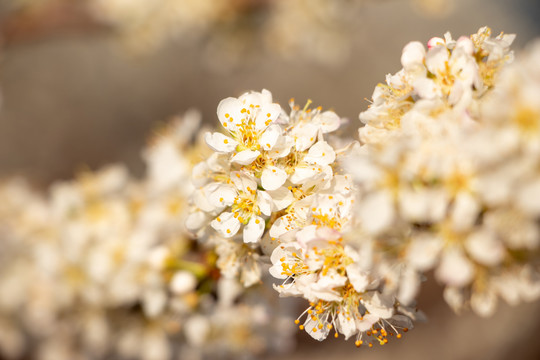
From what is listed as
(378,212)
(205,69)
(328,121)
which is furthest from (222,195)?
(205,69)

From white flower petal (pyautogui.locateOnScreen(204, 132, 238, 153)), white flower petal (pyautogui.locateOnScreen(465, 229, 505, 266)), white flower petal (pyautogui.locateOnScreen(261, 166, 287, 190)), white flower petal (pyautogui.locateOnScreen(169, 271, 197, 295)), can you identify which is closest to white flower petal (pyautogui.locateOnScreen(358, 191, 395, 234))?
white flower petal (pyautogui.locateOnScreen(465, 229, 505, 266))

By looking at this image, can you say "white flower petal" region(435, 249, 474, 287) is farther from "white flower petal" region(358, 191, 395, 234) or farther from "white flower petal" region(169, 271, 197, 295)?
"white flower petal" region(169, 271, 197, 295)

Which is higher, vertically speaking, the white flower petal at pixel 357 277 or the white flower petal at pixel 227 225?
the white flower petal at pixel 227 225

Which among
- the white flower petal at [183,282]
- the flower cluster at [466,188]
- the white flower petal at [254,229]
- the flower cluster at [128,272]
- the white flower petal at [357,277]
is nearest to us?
the flower cluster at [466,188]

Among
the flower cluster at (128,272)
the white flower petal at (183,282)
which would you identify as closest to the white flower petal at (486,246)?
the flower cluster at (128,272)

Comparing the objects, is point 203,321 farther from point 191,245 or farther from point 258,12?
point 258,12

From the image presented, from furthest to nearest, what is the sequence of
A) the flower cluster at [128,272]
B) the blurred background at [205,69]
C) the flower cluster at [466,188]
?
the blurred background at [205,69] < the flower cluster at [128,272] < the flower cluster at [466,188]

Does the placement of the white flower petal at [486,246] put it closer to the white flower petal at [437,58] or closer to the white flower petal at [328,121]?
the white flower petal at [437,58]
